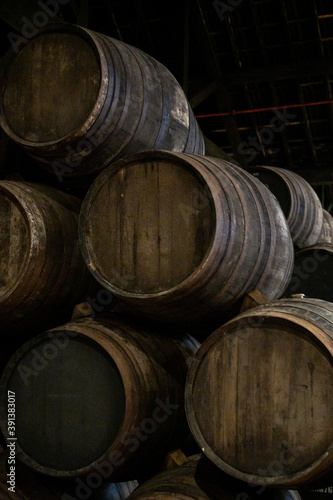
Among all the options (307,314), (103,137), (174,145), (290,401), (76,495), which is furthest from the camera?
(174,145)

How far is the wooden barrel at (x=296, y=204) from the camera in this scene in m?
5.53

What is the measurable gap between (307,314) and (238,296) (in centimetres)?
47

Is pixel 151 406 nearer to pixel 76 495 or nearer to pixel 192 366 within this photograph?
pixel 192 366

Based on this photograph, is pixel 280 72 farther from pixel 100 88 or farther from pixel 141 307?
pixel 141 307

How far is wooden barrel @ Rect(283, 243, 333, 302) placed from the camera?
4.61m

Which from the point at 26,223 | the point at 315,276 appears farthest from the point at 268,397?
the point at 315,276

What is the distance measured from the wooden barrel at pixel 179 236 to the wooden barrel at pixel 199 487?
691 millimetres

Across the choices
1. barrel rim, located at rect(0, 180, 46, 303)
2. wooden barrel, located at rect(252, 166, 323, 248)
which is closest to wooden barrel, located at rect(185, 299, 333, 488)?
barrel rim, located at rect(0, 180, 46, 303)

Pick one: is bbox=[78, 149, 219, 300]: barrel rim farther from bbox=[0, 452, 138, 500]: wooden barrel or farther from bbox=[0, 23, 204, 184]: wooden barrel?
bbox=[0, 452, 138, 500]: wooden barrel

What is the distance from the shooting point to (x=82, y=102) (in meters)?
3.14

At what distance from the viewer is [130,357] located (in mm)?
2654

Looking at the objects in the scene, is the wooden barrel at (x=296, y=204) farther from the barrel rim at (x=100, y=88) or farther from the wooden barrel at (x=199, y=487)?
the wooden barrel at (x=199, y=487)

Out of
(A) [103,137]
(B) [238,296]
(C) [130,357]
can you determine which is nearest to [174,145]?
(A) [103,137]

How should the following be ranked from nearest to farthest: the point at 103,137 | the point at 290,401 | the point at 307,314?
the point at 290,401, the point at 307,314, the point at 103,137
